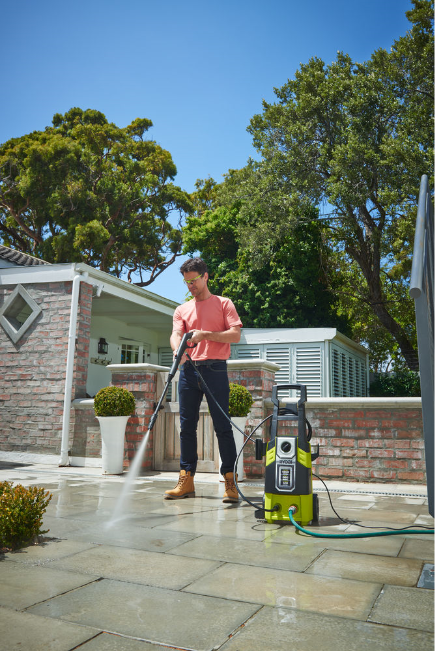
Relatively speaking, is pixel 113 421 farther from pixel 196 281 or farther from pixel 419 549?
pixel 419 549

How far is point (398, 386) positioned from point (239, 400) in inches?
458

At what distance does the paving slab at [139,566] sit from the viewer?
2211 mm

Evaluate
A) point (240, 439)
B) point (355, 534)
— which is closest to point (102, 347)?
point (240, 439)

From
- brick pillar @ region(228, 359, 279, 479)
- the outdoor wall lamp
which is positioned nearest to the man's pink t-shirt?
brick pillar @ region(228, 359, 279, 479)

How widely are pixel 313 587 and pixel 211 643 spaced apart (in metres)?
0.68

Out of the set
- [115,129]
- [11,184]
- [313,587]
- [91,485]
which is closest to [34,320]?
[91,485]

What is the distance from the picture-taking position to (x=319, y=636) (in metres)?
1.61

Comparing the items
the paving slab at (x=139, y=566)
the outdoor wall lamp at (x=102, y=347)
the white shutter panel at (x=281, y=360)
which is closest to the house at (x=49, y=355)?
the outdoor wall lamp at (x=102, y=347)

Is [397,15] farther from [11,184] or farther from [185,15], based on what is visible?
[11,184]

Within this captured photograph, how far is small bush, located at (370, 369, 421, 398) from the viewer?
1602 centimetres

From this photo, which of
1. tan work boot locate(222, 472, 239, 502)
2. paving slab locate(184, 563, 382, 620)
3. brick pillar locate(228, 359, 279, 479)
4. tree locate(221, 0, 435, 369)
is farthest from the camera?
tree locate(221, 0, 435, 369)

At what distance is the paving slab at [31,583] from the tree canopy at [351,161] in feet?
41.1

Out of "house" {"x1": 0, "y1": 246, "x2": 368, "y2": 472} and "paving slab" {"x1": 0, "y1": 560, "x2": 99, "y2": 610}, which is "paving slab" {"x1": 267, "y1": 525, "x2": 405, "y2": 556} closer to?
"paving slab" {"x1": 0, "y1": 560, "x2": 99, "y2": 610}

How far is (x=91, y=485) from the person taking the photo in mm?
5297
